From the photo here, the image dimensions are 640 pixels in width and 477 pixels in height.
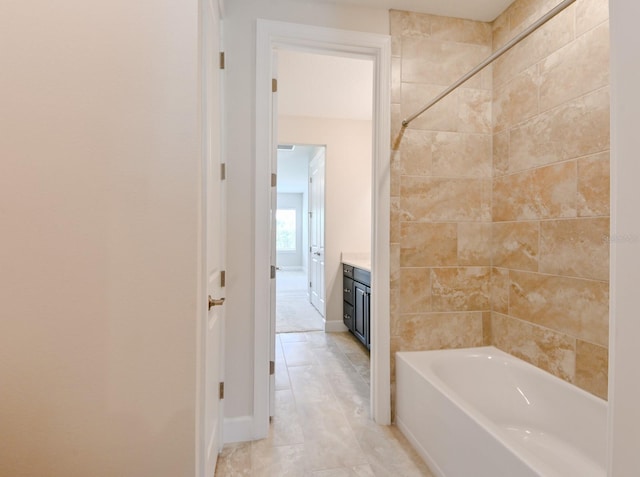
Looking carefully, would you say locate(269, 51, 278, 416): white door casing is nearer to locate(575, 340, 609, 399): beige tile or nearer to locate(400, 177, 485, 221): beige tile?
locate(400, 177, 485, 221): beige tile

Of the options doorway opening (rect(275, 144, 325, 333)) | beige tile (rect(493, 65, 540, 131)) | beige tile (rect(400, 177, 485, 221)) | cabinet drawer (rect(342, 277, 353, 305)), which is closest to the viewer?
beige tile (rect(493, 65, 540, 131))

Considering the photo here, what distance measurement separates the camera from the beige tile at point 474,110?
213 centimetres

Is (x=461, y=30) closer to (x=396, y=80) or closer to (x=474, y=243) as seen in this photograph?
(x=396, y=80)

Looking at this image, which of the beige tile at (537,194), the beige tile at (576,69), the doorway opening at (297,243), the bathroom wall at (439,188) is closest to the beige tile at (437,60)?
the bathroom wall at (439,188)

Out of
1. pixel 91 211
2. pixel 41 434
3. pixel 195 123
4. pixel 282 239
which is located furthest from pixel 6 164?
pixel 282 239

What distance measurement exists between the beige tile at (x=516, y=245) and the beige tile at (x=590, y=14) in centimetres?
96

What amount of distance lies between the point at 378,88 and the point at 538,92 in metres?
0.87

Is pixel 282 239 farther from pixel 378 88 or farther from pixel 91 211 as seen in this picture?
pixel 91 211

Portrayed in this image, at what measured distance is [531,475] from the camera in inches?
43.1

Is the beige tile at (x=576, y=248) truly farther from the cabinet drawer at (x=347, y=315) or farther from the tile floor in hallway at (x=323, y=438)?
the cabinet drawer at (x=347, y=315)

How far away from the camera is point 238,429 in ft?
6.26

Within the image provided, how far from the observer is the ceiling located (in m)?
1.98

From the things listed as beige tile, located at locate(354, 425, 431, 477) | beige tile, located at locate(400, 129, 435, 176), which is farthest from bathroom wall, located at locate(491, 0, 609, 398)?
beige tile, located at locate(354, 425, 431, 477)

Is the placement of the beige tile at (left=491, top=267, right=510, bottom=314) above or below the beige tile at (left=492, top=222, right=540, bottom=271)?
below
